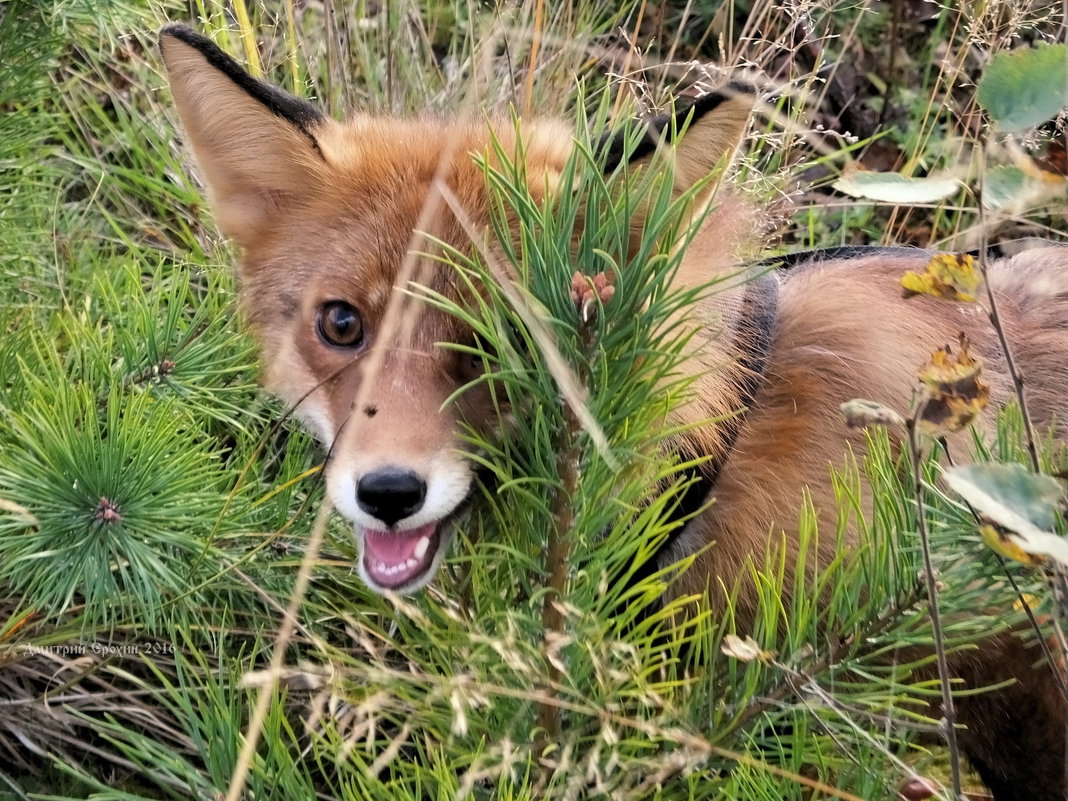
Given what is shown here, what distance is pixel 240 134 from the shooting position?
7.95 ft

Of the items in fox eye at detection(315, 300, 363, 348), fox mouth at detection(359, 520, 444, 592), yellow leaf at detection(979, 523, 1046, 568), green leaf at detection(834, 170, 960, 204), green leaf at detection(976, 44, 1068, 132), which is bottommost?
fox mouth at detection(359, 520, 444, 592)

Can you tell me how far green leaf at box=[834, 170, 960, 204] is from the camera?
1.12 meters

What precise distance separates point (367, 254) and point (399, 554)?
2.07 feet

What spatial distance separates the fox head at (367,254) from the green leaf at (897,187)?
15.9 inches

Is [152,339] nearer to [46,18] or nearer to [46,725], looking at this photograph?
[46,18]

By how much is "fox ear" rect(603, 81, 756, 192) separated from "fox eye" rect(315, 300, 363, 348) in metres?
0.79

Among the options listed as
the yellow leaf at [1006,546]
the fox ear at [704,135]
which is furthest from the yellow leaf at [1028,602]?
the fox ear at [704,135]

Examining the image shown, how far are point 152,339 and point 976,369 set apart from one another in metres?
1.79

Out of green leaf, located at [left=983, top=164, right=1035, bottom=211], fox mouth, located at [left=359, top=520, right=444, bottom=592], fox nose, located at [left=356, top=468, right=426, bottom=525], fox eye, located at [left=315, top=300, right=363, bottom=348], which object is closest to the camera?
green leaf, located at [left=983, top=164, right=1035, bottom=211]

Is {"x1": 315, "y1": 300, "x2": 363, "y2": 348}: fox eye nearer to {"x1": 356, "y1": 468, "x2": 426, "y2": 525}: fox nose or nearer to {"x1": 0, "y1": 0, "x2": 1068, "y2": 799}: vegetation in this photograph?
{"x1": 0, "y1": 0, "x2": 1068, "y2": 799}: vegetation

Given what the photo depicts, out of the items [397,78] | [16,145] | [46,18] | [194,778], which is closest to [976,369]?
[194,778]

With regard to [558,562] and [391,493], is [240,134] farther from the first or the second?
[558,562]

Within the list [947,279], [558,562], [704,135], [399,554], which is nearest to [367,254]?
[399,554]

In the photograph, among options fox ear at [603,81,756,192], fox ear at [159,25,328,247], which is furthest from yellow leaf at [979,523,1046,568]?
fox ear at [159,25,328,247]
